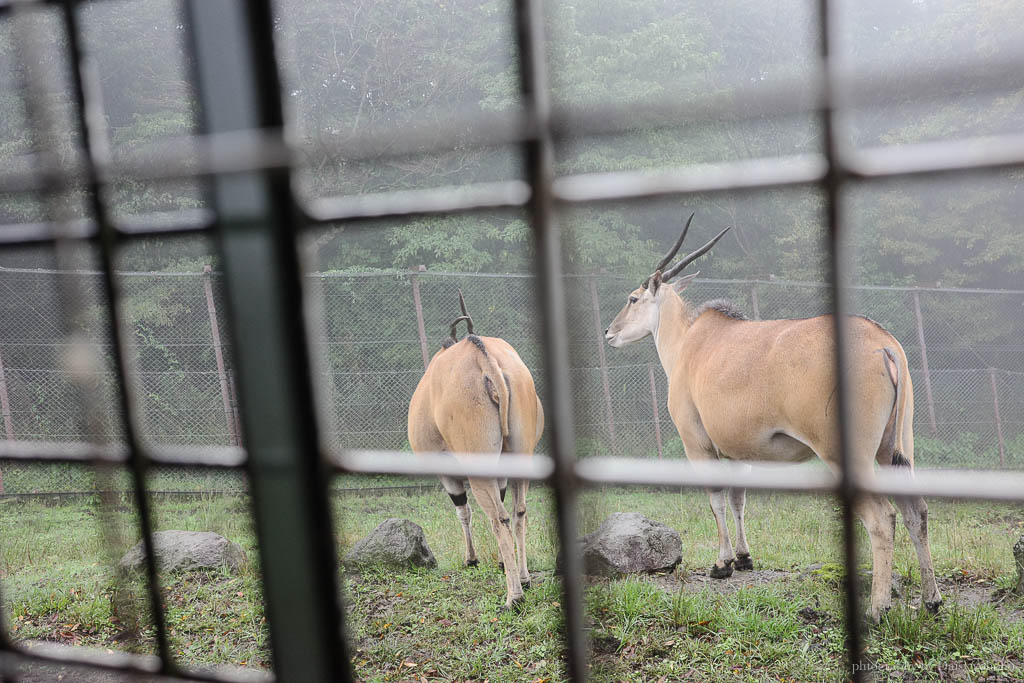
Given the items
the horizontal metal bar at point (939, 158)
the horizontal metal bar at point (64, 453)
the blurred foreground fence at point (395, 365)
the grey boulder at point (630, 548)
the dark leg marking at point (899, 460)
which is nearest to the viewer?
the horizontal metal bar at point (939, 158)

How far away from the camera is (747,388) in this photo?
133 inches

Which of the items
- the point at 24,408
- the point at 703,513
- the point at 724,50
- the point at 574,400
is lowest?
the point at 703,513

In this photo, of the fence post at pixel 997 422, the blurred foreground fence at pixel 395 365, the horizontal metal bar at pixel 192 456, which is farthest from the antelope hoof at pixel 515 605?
the fence post at pixel 997 422

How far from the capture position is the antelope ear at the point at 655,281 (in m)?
3.32

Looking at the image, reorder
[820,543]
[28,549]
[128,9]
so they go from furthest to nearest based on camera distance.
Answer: [28,549] < [820,543] < [128,9]

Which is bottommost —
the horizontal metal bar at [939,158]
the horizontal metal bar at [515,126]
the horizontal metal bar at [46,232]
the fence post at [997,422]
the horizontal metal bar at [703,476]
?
the fence post at [997,422]

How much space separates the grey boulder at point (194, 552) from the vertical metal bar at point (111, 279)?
302cm

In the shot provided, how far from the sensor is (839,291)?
13.3 inches

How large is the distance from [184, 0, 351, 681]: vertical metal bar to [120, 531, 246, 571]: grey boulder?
10.2ft

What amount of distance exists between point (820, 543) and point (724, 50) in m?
4.14

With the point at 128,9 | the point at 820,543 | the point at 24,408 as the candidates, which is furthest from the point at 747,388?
the point at 24,408

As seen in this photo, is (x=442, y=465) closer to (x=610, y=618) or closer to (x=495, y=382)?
(x=610, y=618)

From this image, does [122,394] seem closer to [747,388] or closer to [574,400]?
[574,400]

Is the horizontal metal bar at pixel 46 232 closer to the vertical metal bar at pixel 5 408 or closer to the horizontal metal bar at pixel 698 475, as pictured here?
the horizontal metal bar at pixel 698 475
